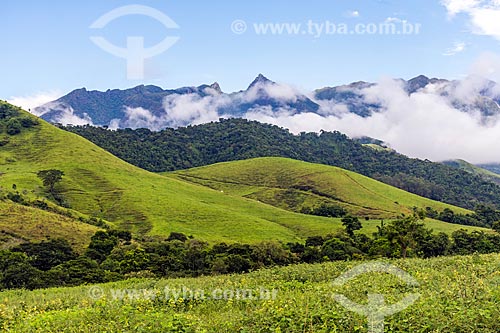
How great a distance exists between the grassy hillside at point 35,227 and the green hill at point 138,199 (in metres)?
22.9

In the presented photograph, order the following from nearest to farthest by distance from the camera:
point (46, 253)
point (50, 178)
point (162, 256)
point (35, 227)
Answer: point (162, 256), point (46, 253), point (35, 227), point (50, 178)

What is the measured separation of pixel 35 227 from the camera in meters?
97.8

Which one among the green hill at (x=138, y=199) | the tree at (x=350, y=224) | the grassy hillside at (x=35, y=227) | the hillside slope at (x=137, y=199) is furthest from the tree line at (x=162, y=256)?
the hillside slope at (x=137, y=199)

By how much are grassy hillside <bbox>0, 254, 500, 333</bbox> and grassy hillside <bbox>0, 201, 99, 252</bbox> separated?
2983 inches

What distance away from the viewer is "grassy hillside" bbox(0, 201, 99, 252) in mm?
92750

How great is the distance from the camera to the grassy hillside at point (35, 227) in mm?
92750

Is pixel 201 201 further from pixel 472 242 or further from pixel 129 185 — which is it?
pixel 472 242

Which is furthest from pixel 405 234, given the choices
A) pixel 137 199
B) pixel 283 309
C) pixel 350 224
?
pixel 137 199

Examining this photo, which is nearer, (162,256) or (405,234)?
(405,234)

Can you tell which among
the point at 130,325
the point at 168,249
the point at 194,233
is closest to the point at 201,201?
the point at 194,233

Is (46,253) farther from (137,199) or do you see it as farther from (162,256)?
(137,199)

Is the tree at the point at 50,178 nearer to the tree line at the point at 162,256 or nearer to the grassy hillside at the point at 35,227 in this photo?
the grassy hillside at the point at 35,227

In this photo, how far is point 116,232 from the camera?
332 feet

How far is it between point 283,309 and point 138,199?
139 meters
